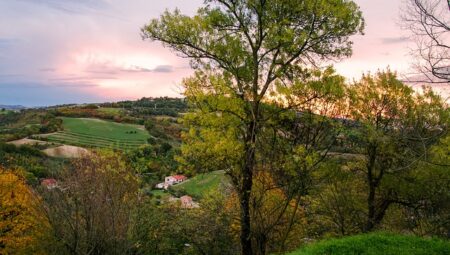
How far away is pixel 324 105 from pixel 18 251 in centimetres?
2608

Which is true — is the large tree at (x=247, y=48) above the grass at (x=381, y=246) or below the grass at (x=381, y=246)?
above

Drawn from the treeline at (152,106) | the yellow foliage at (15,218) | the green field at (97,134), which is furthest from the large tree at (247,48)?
the treeline at (152,106)

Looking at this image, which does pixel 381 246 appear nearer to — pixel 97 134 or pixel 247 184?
pixel 247 184

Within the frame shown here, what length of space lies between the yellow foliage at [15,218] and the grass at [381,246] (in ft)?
74.9

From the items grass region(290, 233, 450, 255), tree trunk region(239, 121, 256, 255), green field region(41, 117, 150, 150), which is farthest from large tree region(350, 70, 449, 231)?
green field region(41, 117, 150, 150)

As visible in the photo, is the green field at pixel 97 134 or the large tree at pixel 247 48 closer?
the large tree at pixel 247 48

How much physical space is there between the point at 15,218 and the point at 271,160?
86.9 ft

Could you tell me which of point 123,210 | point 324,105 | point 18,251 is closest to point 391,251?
point 324,105

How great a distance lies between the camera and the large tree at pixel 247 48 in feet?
39.3

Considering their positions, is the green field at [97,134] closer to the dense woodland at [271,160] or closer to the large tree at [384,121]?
the dense woodland at [271,160]

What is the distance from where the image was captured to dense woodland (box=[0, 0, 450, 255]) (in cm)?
1217

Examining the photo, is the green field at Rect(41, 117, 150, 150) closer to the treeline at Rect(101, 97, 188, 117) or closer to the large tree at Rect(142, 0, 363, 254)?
the treeline at Rect(101, 97, 188, 117)

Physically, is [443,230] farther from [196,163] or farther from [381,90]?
[196,163]

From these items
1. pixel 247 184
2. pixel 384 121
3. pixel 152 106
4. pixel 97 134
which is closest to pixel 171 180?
pixel 97 134
